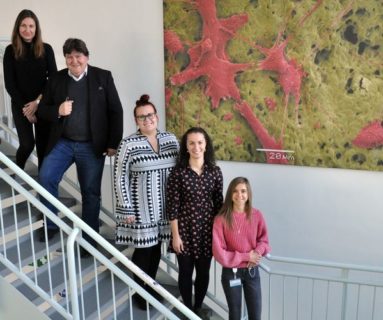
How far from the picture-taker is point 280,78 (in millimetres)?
3586

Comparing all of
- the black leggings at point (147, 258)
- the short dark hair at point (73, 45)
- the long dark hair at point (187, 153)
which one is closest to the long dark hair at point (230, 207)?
the long dark hair at point (187, 153)

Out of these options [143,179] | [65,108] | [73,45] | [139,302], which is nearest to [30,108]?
[65,108]

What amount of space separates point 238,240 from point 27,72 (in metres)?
1.73

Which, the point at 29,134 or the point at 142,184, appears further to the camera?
the point at 29,134

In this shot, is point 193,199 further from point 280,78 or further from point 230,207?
point 280,78

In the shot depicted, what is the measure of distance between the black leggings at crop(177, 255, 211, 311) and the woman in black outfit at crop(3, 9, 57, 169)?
129 centimetres

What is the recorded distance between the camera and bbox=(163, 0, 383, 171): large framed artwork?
3.35 meters

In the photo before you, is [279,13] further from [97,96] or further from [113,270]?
[113,270]

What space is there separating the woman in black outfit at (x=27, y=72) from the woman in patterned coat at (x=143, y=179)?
2.69 feet

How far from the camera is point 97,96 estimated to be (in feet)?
8.87

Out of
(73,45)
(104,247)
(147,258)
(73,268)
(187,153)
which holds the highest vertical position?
(73,45)

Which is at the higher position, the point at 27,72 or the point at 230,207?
the point at 27,72

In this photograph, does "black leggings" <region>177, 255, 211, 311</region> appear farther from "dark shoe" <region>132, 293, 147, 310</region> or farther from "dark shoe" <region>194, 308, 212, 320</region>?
"dark shoe" <region>132, 293, 147, 310</region>

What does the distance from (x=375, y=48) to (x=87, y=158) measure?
2.26 m
